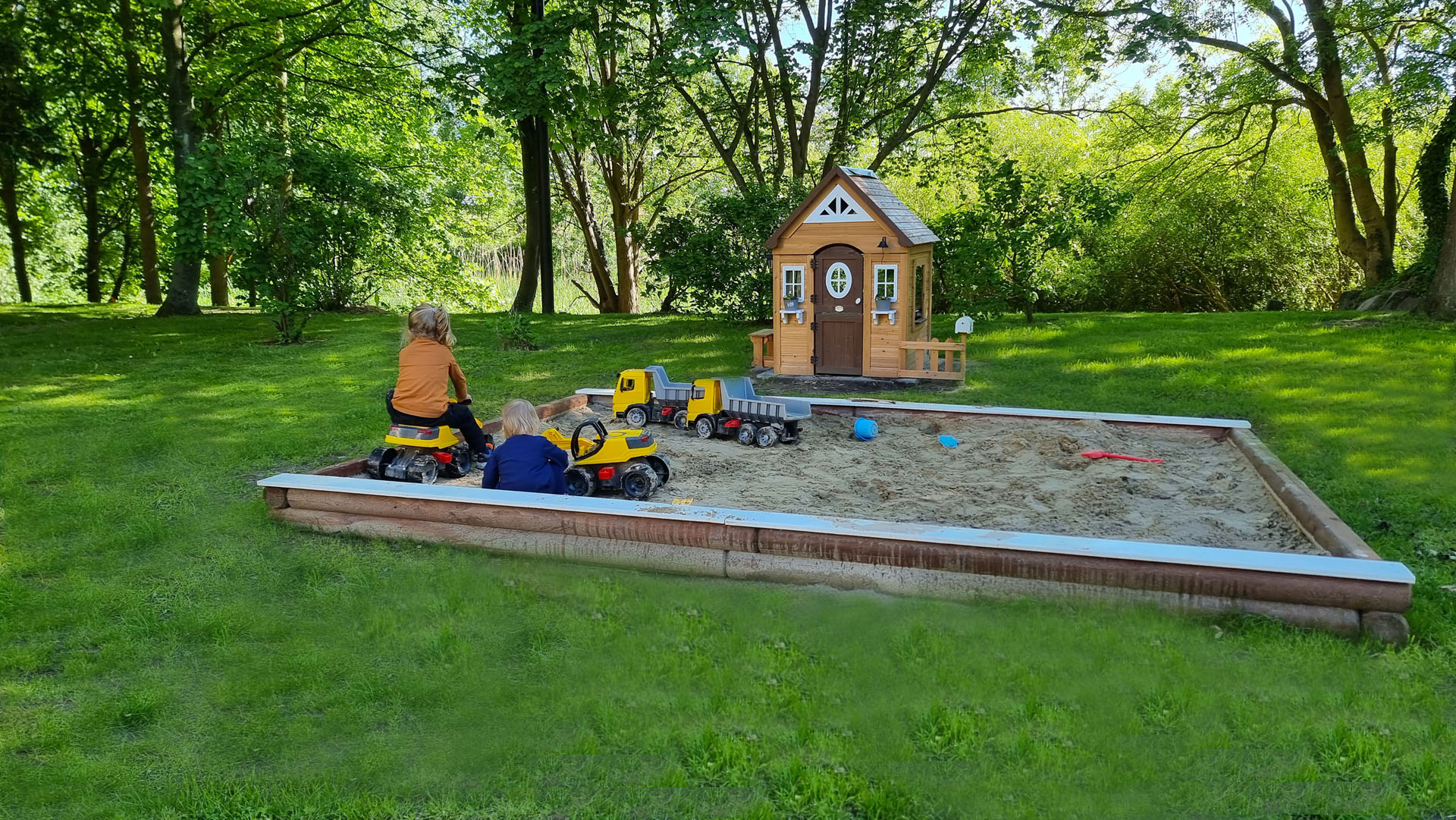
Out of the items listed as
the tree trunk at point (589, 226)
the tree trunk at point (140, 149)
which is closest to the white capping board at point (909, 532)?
the tree trunk at point (140, 149)

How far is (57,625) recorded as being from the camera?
4234mm

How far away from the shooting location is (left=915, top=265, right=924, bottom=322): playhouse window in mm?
10852

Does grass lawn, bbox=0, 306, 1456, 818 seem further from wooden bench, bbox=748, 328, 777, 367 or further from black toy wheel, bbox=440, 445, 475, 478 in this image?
wooden bench, bbox=748, 328, 777, 367

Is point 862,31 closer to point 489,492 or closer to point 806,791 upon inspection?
point 489,492

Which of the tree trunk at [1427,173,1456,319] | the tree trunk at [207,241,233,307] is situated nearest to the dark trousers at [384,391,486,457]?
the tree trunk at [1427,173,1456,319]

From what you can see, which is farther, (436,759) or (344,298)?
(344,298)

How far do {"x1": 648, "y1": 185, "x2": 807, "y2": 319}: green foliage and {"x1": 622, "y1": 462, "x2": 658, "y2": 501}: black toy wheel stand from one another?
28.9 feet

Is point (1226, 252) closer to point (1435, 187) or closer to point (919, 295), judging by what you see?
point (1435, 187)

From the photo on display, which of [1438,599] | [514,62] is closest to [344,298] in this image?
[514,62]

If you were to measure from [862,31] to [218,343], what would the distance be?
11.9 metres

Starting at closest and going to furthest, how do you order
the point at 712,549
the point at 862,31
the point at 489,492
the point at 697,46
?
the point at 712,549
the point at 489,492
the point at 697,46
the point at 862,31

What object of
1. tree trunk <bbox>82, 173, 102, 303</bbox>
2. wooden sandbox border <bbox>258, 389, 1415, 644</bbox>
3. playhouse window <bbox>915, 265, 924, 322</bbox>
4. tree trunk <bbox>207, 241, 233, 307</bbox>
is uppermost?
tree trunk <bbox>82, 173, 102, 303</bbox>

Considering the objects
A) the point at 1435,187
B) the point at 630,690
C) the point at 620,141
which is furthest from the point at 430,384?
the point at 1435,187

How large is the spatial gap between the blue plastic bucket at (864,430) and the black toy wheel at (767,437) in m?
0.72
